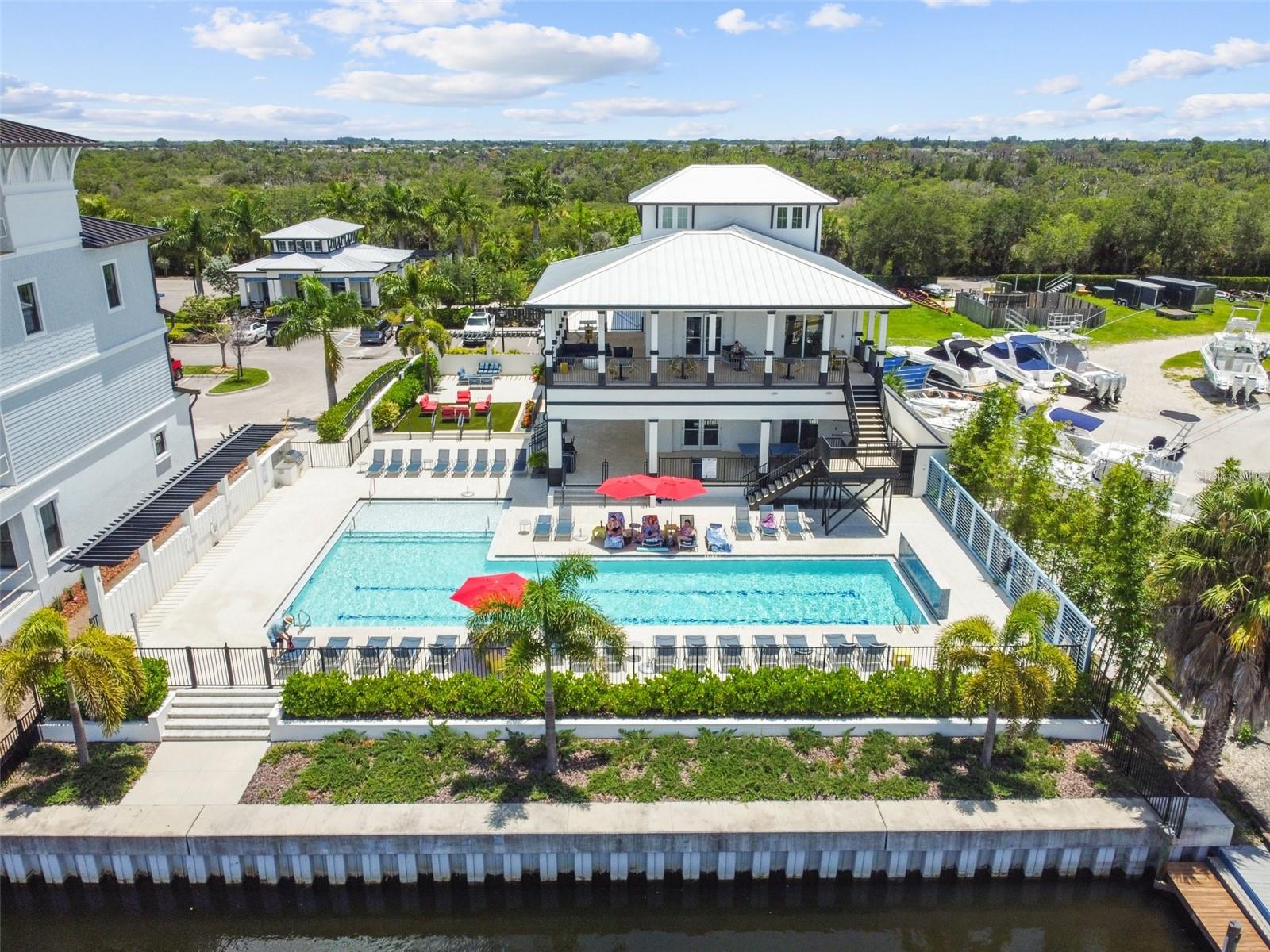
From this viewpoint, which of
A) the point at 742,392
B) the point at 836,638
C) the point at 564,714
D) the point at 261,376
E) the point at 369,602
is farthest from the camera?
the point at 261,376

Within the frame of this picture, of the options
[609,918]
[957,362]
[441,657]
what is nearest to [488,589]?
[441,657]

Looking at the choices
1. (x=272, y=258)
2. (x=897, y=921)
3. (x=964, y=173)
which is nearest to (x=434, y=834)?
(x=897, y=921)

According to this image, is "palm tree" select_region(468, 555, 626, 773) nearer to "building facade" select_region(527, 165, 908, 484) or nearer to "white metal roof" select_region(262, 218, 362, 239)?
"building facade" select_region(527, 165, 908, 484)

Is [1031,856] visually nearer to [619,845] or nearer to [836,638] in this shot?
[836,638]

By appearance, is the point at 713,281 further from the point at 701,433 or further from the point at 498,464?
the point at 498,464

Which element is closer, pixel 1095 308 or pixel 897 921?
pixel 897 921

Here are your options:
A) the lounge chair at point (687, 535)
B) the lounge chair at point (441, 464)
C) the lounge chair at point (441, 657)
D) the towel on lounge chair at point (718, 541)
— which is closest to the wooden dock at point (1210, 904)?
the towel on lounge chair at point (718, 541)

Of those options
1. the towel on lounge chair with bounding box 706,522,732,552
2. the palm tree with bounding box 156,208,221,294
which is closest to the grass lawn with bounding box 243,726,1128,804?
the towel on lounge chair with bounding box 706,522,732,552
